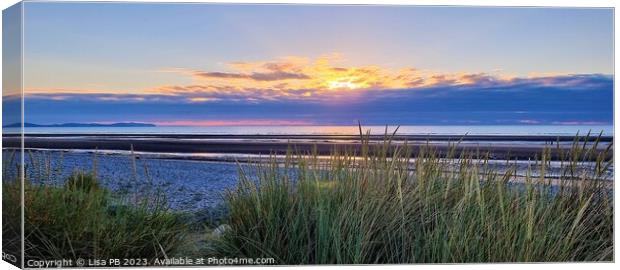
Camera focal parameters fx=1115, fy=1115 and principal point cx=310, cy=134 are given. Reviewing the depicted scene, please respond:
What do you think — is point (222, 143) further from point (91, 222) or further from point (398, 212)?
point (398, 212)

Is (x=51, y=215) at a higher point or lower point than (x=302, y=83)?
lower

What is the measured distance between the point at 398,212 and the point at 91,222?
240cm

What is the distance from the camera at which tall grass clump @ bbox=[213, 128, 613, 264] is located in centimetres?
876

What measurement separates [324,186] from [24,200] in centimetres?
233

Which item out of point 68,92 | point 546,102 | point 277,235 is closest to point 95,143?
point 68,92

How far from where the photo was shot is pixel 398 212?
8773 mm

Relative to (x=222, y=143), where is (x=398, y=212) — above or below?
below

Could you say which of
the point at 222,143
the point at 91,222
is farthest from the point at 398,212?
the point at 91,222

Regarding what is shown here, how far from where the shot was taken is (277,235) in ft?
28.8

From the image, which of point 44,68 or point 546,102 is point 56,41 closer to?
point 44,68

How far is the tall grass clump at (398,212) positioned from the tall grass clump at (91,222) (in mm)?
487

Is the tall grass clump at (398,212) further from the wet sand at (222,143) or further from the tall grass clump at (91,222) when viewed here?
the tall grass clump at (91,222)

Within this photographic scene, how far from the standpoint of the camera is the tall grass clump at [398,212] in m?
8.76

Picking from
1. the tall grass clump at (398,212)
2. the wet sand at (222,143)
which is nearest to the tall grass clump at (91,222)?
the wet sand at (222,143)
